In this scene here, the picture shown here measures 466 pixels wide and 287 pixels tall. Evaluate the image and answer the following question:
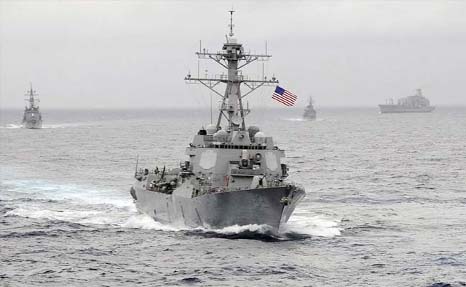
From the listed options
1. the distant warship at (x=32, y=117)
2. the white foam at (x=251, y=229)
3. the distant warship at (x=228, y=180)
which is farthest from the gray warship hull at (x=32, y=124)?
the white foam at (x=251, y=229)

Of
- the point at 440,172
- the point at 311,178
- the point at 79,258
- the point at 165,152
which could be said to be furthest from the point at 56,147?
the point at 79,258

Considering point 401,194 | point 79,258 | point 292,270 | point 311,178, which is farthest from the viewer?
point 311,178

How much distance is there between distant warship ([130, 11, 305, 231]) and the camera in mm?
35281

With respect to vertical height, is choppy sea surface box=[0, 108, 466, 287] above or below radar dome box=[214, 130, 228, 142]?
below

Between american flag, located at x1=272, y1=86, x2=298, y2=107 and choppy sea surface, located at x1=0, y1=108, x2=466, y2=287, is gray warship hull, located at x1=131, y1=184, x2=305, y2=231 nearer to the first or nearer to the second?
choppy sea surface, located at x1=0, y1=108, x2=466, y2=287

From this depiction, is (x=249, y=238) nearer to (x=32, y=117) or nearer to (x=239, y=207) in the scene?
(x=239, y=207)

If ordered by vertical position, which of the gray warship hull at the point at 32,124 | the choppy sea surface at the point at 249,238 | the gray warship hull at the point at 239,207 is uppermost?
the gray warship hull at the point at 32,124

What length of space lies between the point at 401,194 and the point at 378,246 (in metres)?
19.4

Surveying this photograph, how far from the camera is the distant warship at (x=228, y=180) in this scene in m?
35.3

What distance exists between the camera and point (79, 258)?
32031mm

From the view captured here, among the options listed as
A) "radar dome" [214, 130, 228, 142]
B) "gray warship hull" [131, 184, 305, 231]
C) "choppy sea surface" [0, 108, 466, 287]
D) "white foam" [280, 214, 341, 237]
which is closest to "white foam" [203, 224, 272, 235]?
"choppy sea surface" [0, 108, 466, 287]

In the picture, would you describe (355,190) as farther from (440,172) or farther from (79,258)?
(79,258)

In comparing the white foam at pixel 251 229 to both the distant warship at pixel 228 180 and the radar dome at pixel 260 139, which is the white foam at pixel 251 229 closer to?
the distant warship at pixel 228 180

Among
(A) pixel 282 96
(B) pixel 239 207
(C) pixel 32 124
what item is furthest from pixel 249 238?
(C) pixel 32 124
